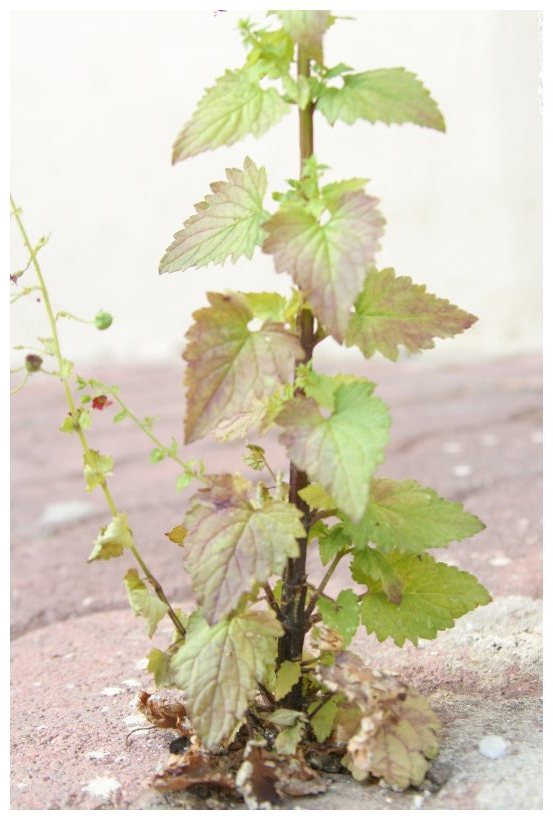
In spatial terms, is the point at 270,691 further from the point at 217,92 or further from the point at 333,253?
the point at 217,92

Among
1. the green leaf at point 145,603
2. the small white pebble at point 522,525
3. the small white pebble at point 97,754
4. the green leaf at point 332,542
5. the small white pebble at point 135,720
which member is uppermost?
the green leaf at point 332,542

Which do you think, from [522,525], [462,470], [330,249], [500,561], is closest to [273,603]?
[330,249]

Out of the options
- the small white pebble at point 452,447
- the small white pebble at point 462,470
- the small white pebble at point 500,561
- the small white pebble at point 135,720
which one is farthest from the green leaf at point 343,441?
the small white pebble at point 452,447

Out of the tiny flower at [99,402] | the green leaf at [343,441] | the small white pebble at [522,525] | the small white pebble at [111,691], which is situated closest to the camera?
the green leaf at [343,441]

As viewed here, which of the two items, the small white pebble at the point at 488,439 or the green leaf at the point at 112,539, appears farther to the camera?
the small white pebble at the point at 488,439

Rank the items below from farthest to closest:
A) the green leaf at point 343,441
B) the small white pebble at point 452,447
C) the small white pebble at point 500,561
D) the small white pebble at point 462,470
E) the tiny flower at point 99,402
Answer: the small white pebble at point 452,447, the small white pebble at point 462,470, the small white pebble at point 500,561, the tiny flower at point 99,402, the green leaf at point 343,441

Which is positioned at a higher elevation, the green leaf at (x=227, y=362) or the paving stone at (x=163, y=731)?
the green leaf at (x=227, y=362)

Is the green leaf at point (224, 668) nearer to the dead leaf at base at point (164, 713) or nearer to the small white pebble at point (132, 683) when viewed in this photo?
the dead leaf at base at point (164, 713)

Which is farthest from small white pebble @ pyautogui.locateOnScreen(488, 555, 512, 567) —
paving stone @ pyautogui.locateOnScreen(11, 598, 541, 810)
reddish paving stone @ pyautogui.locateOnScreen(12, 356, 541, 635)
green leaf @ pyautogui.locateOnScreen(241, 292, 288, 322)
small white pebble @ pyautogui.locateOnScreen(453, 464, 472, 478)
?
green leaf @ pyautogui.locateOnScreen(241, 292, 288, 322)

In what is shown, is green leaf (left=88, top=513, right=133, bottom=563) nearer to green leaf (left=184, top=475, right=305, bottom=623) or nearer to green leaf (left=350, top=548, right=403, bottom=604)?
green leaf (left=184, top=475, right=305, bottom=623)
